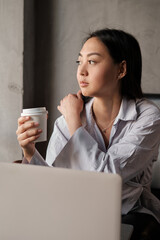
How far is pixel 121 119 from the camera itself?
1.36m

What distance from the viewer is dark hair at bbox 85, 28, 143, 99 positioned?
4.41ft

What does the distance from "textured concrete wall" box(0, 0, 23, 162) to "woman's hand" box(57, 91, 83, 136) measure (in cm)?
94

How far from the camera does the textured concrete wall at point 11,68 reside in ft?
7.34

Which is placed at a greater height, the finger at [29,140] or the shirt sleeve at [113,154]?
the finger at [29,140]

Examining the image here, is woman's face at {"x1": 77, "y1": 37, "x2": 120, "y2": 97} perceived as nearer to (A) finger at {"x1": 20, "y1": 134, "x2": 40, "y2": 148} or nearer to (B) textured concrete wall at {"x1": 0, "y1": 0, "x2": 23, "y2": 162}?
(A) finger at {"x1": 20, "y1": 134, "x2": 40, "y2": 148}

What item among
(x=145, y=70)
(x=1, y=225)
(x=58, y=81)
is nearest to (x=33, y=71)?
(x=58, y=81)

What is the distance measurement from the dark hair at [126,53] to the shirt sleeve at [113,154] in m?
0.24

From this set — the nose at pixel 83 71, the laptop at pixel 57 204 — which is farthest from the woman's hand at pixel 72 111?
the laptop at pixel 57 204

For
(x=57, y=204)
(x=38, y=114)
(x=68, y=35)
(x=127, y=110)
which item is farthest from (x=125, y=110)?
(x=68, y=35)

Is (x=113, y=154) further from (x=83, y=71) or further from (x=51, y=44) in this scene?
(x=51, y=44)

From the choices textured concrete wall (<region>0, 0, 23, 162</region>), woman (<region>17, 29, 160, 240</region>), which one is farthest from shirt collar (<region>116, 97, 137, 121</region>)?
textured concrete wall (<region>0, 0, 23, 162</region>)

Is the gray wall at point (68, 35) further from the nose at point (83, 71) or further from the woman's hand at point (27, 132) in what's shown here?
the woman's hand at point (27, 132)

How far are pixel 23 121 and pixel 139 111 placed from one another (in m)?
0.54

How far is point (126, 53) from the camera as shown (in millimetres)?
1369
